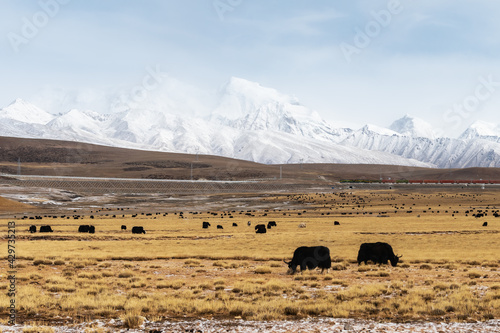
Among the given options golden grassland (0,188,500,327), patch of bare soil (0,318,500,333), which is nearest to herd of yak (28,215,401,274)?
golden grassland (0,188,500,327)

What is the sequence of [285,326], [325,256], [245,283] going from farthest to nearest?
[325,256] < [245,283] < [285,326]

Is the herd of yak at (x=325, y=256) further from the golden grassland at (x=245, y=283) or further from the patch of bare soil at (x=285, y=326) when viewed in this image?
the patch of bare soil at (x=285, y=326)

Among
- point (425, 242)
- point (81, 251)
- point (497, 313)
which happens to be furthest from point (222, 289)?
point (425, 242)

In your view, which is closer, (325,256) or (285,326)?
(285,326)

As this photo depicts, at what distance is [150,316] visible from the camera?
15219 mm

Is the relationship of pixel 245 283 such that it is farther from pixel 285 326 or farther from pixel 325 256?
pixel 285 326

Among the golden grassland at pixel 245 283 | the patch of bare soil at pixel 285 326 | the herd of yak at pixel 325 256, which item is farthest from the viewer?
the herd of yak at pixel 325 256

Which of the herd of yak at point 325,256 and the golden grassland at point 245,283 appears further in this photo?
the herd of yak at point 325,256

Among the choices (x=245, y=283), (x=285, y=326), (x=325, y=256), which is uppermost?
(x=325, y=256)

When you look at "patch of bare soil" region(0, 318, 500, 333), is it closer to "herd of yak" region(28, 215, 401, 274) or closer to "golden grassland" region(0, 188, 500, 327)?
"golden grassland" region(0, 188, 500, 327)

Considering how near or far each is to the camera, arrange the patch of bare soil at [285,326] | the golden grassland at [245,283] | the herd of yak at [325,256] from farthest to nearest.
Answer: the herd of yak at [325,256], the golden grassland at [245,283], the patch of bare soil at [285,326]

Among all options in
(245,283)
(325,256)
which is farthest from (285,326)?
(325,256)

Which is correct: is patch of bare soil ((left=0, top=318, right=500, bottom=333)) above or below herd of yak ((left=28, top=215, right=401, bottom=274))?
below

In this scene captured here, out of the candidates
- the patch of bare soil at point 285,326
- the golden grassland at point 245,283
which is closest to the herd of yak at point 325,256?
the golden grassland at point 245,283
